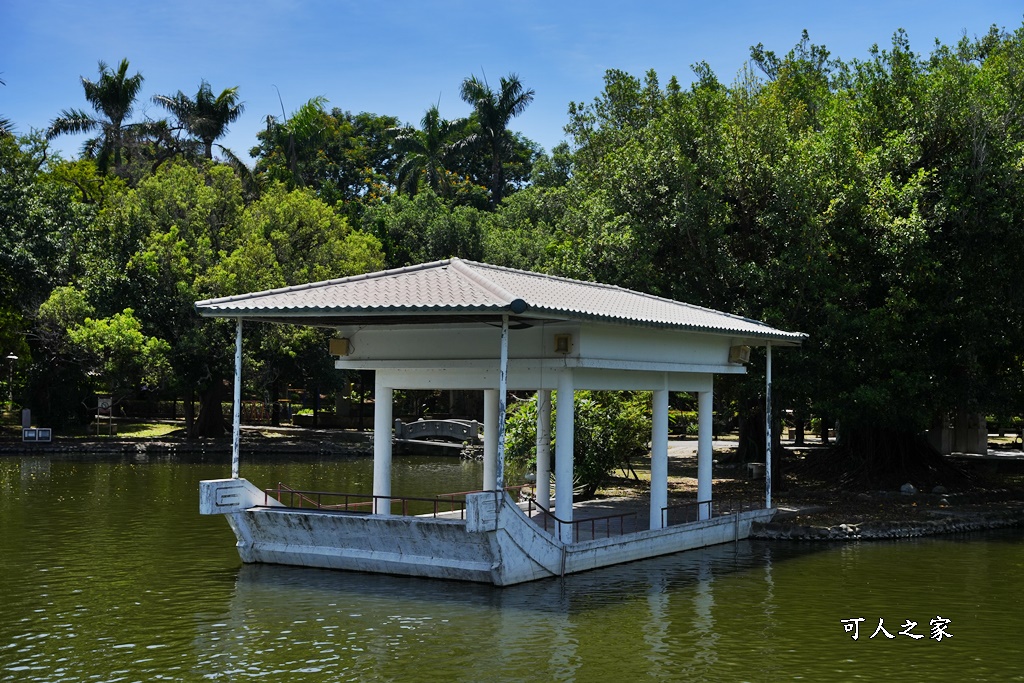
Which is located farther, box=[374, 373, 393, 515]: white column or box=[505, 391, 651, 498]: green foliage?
box=[505, 391, 651, 498]: green foliage

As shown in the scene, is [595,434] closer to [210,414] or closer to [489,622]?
[489,622]

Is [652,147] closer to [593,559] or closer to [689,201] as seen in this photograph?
[689,201]

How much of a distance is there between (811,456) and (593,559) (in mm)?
18452

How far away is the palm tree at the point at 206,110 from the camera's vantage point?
209 ft

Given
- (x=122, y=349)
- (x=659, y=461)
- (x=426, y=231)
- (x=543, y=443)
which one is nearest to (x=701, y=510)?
(x=659, y=461)

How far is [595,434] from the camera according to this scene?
28359 mm

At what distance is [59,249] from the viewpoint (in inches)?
1940

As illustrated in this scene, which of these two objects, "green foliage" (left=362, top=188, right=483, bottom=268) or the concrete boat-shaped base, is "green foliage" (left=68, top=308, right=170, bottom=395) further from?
the concrete boat-shaped base

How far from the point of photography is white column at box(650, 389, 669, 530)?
21766 millimetres

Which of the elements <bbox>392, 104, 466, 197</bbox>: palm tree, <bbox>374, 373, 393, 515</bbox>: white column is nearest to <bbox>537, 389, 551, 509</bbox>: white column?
<bbox>374, 373, 393, 515</bbox>: white column

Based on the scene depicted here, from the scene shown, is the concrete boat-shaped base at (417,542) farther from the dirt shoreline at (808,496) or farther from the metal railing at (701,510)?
the dirt shoreline at (808,496)

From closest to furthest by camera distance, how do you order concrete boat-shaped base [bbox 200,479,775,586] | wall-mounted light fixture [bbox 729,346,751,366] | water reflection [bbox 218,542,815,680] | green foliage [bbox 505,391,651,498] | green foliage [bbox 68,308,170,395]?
water reflection [bbox 218,542,815,680]
concrete boat-shaped base [bbox 200,479,775,586]
wall-mounted light fixture [bbox 729,346,751,366]
green foliage [bbox 505,391,651,498]
green foliage [bbox 68,308,170,395]

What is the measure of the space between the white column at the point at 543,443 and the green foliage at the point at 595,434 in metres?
5.00
